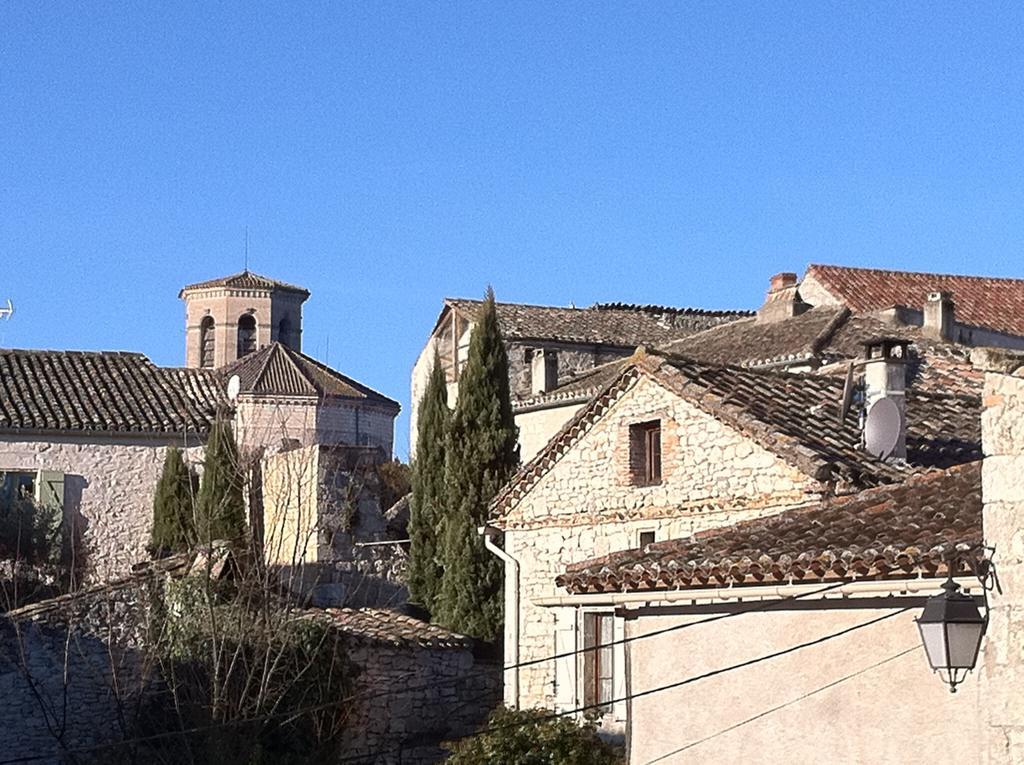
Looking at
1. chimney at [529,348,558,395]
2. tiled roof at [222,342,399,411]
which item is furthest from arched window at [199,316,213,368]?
chimney at [529,348,558,395]

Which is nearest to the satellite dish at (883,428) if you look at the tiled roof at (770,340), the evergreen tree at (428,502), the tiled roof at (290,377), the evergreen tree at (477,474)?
the evergreen tree at (477,474)

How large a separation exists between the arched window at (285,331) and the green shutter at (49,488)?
49.4 meters

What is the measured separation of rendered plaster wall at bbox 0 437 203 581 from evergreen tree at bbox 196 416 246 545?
499 centimetres

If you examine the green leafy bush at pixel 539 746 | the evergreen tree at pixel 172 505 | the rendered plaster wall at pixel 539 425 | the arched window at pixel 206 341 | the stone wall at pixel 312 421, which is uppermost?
the arched window at pixel 206 341

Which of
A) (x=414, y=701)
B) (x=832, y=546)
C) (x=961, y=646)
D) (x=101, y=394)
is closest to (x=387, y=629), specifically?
(x=414, y=701)

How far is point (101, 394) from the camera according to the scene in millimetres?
38031

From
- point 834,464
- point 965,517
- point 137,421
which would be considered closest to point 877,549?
point 965,517

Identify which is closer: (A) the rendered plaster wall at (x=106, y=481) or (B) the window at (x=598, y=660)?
(B) the window at (x=598, y=660)

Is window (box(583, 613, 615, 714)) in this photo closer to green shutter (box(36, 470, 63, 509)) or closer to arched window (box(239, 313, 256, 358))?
green shutter (box(36, 470, 63, 509))

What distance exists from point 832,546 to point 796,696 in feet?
3.62

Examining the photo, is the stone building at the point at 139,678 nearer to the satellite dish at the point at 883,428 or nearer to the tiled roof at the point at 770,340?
the satellite dish at the point at 883,428

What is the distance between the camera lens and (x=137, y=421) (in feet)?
121

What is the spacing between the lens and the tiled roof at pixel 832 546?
11977mm

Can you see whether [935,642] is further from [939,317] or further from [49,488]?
[49,488]
